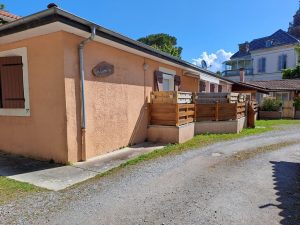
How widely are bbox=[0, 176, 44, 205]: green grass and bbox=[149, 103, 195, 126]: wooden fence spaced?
560 cm

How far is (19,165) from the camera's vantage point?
6340 mm

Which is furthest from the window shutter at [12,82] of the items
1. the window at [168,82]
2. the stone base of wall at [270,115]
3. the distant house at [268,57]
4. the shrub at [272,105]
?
the distant house at [268,57]

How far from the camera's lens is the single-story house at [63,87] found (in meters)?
6.20

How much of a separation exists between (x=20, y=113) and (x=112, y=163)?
10.4 feet

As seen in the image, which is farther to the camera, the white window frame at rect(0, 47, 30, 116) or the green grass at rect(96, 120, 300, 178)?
the white window frame at rect(0, 47, 30, 116)

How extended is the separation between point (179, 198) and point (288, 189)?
2284mm

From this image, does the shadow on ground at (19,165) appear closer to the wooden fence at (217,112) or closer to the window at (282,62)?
the wooden fence at (217,112)

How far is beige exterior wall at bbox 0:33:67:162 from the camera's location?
627 cm

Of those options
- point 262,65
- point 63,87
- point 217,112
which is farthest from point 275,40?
point 63,87

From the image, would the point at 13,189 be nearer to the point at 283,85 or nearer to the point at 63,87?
the point at 63,87

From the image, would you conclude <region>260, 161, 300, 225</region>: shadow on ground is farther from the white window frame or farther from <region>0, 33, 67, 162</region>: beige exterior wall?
the white window frame

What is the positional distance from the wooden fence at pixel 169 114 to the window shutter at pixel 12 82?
188 inches

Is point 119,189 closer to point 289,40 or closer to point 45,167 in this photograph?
point 45,167

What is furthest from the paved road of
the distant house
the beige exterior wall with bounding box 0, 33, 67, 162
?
the distant house
